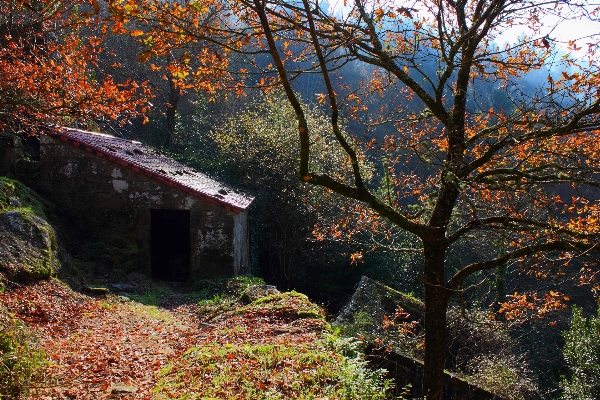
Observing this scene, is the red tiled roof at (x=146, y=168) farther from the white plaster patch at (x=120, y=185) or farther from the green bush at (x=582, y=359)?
the green bush at (x=582, y=359)

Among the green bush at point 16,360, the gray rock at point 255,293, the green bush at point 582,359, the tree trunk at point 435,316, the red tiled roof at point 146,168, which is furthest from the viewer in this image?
the green bush at point 582,359

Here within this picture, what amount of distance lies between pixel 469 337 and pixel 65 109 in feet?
30.8

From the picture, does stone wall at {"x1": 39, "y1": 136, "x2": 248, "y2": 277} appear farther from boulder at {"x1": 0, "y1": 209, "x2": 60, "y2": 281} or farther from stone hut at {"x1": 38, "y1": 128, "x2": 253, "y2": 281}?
boulder at {"x1": 0, "y1": 209, "x2": 60, "y2": 281}

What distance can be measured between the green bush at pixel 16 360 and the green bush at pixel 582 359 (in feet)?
47.6

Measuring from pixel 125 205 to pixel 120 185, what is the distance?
1.73 feet

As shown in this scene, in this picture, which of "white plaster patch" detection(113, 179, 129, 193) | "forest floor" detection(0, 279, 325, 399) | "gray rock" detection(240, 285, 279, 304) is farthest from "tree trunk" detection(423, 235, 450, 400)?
"white plaster patch" detection(113, 179, 129, 193)

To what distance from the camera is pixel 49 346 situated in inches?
259

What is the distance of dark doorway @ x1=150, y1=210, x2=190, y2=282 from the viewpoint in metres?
15.1

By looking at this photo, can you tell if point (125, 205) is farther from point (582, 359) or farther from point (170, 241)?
point (582, 359)

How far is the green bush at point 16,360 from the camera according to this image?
463 cm

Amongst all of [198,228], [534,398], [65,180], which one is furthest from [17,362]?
[534,398]

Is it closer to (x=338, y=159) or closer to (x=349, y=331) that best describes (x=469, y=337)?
(x=349, y=331)

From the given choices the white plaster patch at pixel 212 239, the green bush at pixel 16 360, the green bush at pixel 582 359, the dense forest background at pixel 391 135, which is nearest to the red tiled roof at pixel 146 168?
the white plaster patch at pixel 212 239

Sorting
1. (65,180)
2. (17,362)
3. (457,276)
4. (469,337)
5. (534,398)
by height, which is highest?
(65,180)
